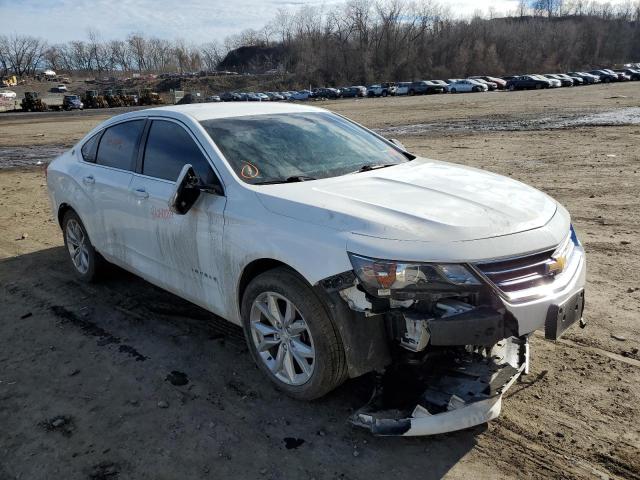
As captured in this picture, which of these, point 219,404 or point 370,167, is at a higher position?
point 370,167

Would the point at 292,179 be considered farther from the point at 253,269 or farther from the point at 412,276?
the point at 412,276

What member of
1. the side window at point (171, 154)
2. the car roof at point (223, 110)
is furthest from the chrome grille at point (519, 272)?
the car roof at point (223, 110)

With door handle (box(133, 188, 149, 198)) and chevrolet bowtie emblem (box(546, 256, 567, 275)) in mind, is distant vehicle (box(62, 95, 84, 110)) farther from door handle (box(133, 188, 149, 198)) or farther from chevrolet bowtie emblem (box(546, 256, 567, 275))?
chevrolet bowtie emblem (box(546, 256, 567, 275))

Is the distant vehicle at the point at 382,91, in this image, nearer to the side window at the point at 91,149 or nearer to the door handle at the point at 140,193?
the side window at the point at 91,149

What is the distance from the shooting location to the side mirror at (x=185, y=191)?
3641 mm

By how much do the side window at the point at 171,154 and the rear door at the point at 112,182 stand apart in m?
0.23

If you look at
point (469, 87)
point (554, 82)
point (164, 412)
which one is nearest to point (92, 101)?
point (469, 87)

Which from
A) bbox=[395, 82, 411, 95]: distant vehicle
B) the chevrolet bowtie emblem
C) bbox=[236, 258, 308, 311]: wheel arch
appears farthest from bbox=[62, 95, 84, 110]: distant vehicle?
the chevrolet bowtie emblem

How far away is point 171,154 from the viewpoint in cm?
409

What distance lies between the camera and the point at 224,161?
3.65 metres

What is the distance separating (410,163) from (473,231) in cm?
158

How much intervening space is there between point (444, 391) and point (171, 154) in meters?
2.58

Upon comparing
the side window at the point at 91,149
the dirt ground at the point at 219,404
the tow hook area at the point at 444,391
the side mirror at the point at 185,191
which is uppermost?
the side window at the point at 91,149

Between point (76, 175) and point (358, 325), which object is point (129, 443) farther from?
point (76, 175)
